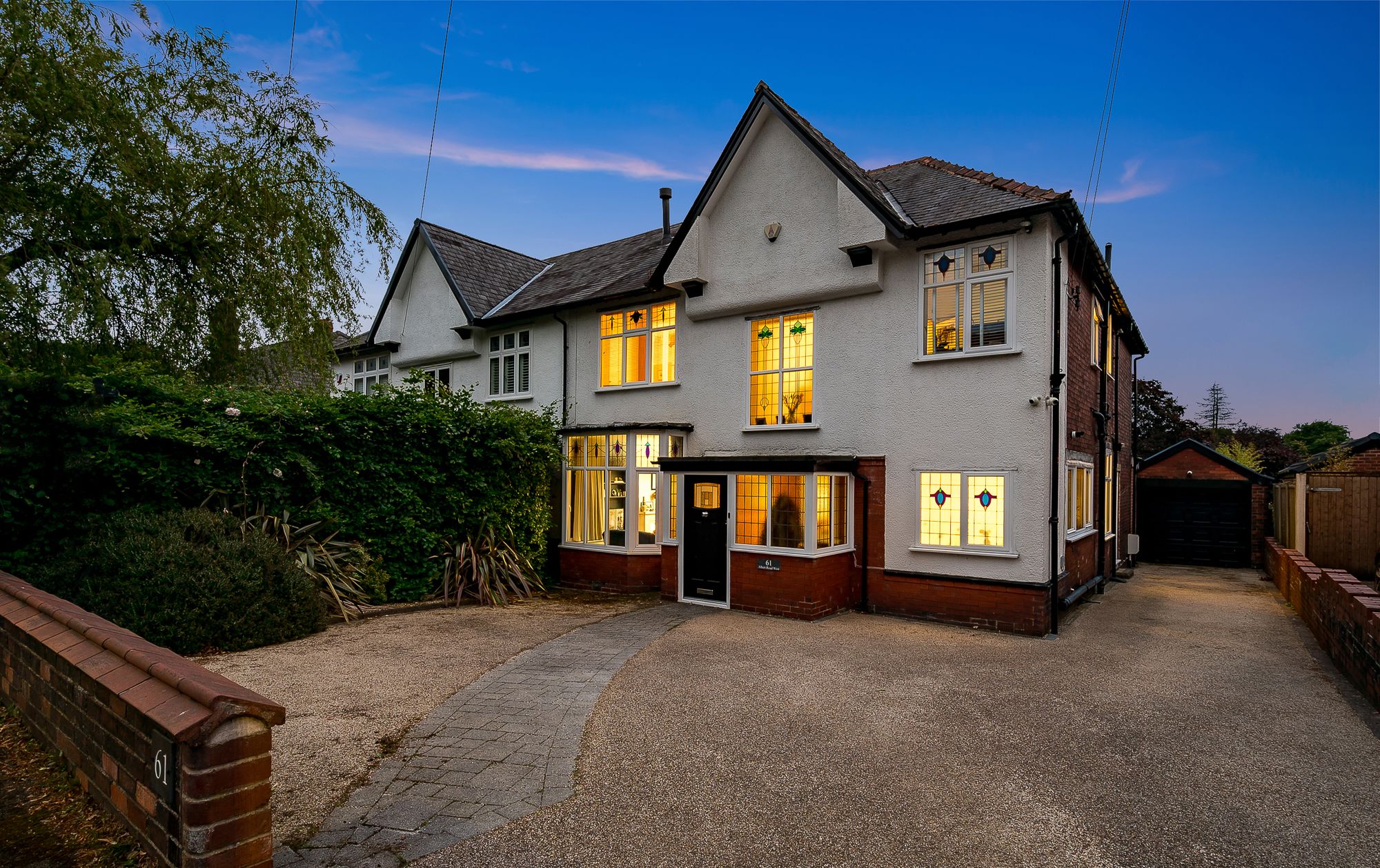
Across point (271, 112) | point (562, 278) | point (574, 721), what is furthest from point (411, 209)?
point (574, 721)

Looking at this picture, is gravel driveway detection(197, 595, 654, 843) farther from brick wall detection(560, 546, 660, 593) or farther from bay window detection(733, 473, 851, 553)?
bay window detection(733, 473, 851, 553)

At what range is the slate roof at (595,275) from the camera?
49.2 feet

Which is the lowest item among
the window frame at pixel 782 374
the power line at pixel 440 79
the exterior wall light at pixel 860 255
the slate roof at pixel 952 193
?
the window frame at pixel 782 374

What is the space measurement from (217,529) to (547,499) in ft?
20.0

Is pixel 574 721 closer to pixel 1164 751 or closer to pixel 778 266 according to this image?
pixel 1164 751

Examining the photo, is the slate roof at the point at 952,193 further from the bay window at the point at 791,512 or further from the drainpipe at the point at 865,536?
the bay window at the point at 791,512

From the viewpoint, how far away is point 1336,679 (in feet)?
25.5

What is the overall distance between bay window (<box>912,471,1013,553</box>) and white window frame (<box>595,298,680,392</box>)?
528 centimetres

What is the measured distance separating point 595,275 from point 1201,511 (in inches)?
695

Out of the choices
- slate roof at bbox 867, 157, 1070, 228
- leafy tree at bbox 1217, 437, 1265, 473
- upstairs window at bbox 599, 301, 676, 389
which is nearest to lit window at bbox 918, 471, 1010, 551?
slate roof at bbox 867, 157, 1070, 228

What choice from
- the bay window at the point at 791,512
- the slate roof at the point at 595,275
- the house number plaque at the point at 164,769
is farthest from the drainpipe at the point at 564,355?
the house number plaque at the point at 164,769

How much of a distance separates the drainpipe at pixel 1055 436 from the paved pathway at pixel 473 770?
636cm

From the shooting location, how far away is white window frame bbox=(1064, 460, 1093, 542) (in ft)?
37.4

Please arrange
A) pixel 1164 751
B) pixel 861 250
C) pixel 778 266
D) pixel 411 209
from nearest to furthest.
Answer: pixel 1164 751 < pixel 861 250 < pixel 778 266 < pixel 411 209
